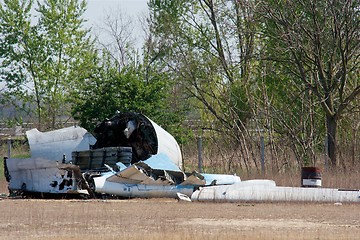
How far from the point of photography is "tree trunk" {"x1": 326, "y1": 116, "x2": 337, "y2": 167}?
27341 mm

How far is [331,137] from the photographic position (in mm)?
27797

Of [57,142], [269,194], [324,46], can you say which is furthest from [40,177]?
[324,46]

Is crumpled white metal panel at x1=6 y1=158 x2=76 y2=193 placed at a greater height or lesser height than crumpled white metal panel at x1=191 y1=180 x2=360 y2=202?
greater

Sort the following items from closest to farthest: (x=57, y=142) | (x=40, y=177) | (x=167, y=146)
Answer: (x=40, y=177), (x=167, y=146), (x=57, y=142)

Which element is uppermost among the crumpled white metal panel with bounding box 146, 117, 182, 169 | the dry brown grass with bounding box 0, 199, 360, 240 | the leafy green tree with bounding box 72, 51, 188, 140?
the leafy green tree with bounding box 72, 51, 188, 140

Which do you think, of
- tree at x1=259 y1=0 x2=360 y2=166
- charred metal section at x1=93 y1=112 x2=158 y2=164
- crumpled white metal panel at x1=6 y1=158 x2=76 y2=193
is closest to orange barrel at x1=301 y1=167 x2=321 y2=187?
charred metal section at x1=93 y1=112 x2=158 y2=164

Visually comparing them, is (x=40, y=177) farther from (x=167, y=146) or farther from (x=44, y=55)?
(x=44, y=55)

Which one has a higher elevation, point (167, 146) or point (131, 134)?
point (131, 134)

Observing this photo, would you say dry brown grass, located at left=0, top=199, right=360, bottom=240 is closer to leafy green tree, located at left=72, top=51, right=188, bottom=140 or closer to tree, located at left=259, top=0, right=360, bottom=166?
tree, located at left=259, top=0, right=360, bottom=166

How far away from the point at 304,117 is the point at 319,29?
3.89 meters

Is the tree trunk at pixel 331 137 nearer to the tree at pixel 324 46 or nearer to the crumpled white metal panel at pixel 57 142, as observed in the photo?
the tree at pixel 324 46

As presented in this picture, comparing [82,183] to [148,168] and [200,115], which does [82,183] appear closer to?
[148,168]

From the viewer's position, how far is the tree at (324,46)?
27312 mm

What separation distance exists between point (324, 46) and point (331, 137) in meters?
3.16
